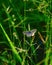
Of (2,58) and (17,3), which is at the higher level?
(17,3)

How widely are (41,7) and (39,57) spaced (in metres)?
0.26

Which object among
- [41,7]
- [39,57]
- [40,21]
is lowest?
[39,57]

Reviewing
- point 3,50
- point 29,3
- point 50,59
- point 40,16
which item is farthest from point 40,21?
point 50,59

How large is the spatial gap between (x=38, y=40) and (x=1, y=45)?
19 centimetres

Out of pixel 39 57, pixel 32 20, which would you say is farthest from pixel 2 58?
pixel 32 20

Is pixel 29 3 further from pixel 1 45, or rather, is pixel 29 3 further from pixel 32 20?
pixel 1 45

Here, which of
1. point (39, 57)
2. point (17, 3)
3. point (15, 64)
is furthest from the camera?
point (17, 3)

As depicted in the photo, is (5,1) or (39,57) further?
(5,1)

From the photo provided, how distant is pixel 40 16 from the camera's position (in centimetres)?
132

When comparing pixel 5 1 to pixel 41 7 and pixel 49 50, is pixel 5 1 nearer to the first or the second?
pixel 41 7

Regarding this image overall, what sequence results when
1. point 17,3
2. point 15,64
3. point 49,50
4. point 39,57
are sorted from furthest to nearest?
point 17,3, point 39,57, point 15,64, point 49,50

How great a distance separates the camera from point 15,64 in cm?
112

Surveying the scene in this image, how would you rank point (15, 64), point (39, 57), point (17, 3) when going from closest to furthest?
point (15, 64), point (39, 57), point (17, 3)

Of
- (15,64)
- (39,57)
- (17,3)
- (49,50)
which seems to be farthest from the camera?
(17,3)
